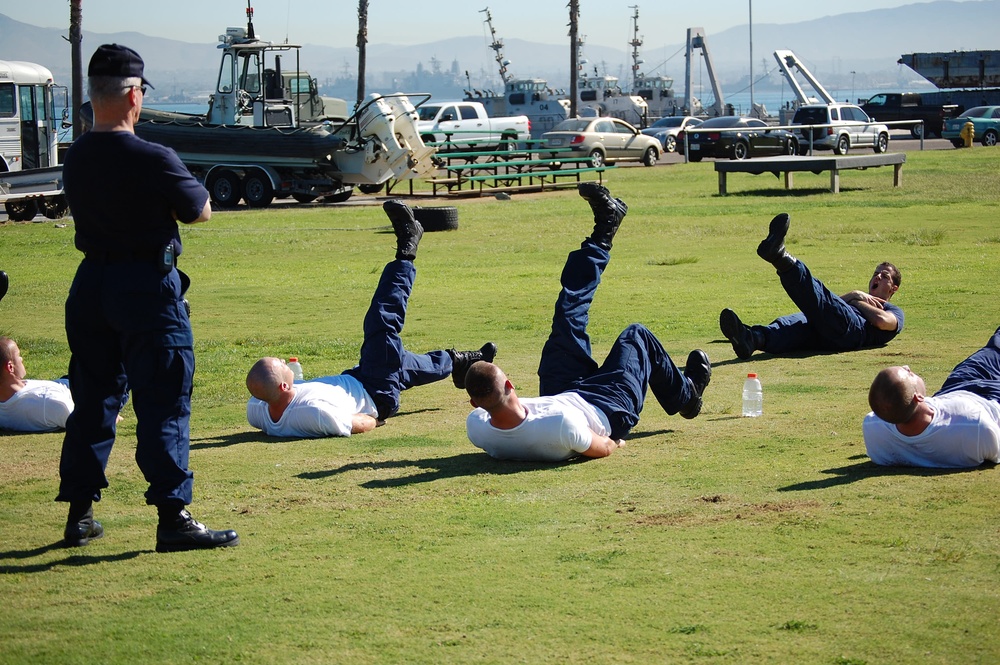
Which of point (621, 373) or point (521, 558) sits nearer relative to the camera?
point (521, 558)

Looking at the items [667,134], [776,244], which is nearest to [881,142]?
[667,134]

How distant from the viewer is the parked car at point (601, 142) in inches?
1544

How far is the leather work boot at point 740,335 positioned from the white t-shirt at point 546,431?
309cm

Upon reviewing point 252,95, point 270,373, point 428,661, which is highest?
point 252,95

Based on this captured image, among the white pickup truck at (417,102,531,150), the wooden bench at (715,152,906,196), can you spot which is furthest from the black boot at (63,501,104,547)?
the white pickup truck at (417,102,531,150)

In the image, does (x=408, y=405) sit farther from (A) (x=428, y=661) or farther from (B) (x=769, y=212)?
(B) (x=769, y=212)

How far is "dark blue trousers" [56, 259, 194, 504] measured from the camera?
4.92 meters

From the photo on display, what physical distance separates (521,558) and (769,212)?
60.0 ft

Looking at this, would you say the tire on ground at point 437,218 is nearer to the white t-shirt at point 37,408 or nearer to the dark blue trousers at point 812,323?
the dark blue trousers at point 812,323

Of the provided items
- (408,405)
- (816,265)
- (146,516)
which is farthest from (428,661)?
(816,265)

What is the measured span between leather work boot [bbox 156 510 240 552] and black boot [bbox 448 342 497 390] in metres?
3.25

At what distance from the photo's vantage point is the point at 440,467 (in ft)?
21.9

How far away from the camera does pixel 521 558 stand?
196 inches

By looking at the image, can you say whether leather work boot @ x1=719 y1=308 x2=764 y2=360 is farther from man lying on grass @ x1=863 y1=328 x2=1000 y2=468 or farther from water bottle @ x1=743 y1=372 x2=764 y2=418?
man lying on grass @ x1=863 y1=328 x2=1000 y2=468
